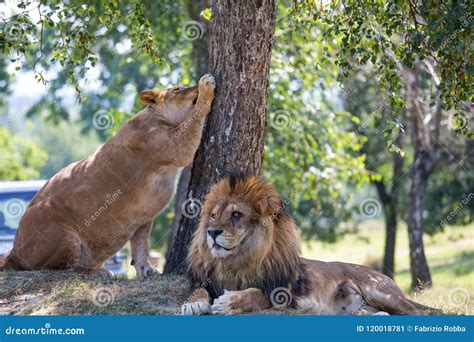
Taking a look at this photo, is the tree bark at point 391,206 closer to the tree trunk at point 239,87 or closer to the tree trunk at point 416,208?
the tree trunk at point 416,208

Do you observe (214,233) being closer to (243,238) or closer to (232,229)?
(232,229)

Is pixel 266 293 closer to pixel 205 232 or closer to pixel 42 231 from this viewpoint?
pixel 205 232

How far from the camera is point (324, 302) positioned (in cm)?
735

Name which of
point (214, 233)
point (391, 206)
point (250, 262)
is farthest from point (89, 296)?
point (391, 206)

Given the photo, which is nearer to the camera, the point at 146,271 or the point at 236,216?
the point at 236,216

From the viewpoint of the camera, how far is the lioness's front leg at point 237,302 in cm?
660

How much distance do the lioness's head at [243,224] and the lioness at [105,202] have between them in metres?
1.94

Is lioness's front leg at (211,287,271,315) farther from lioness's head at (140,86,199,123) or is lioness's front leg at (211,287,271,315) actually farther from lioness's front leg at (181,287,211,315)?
lioness's head at (140,86,199,123)

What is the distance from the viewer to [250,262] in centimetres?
687

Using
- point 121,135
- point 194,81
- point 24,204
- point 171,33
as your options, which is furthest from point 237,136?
point 171,33

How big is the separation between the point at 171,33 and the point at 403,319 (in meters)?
12.0

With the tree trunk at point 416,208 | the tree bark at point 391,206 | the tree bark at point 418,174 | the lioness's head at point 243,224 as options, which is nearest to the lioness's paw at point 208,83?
the lioness's head at point 243,224

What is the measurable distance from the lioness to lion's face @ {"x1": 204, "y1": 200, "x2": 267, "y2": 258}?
2100mm

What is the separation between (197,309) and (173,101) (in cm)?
360
